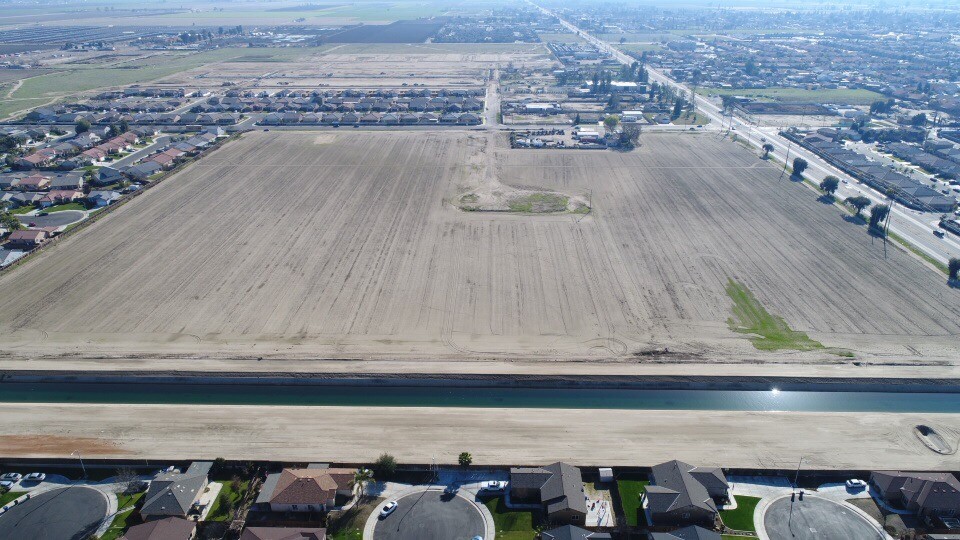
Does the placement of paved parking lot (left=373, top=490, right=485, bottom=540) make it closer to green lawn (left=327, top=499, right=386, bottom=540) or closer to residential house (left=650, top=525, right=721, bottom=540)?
green lawn (left=327, top=499, right=386, bottom=540)

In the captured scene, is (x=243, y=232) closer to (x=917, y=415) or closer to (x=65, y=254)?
(x=65, y=254)

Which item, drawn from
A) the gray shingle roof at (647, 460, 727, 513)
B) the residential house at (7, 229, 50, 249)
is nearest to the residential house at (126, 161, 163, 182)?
the residential house at (7, 229, 50, 249)

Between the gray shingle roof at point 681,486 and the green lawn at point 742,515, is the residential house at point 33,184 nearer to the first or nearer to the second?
the gray shingle roof at point 681,486

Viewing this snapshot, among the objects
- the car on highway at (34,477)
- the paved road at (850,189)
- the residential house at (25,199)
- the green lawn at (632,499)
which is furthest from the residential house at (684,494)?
the residential house at (25,199)

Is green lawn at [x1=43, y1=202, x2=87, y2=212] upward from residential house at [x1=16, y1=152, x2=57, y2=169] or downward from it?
downward

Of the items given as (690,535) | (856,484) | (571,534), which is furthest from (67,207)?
(856,484)

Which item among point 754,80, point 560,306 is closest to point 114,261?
point 560,306

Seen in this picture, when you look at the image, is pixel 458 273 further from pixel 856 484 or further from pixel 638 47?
pixel 638 47
